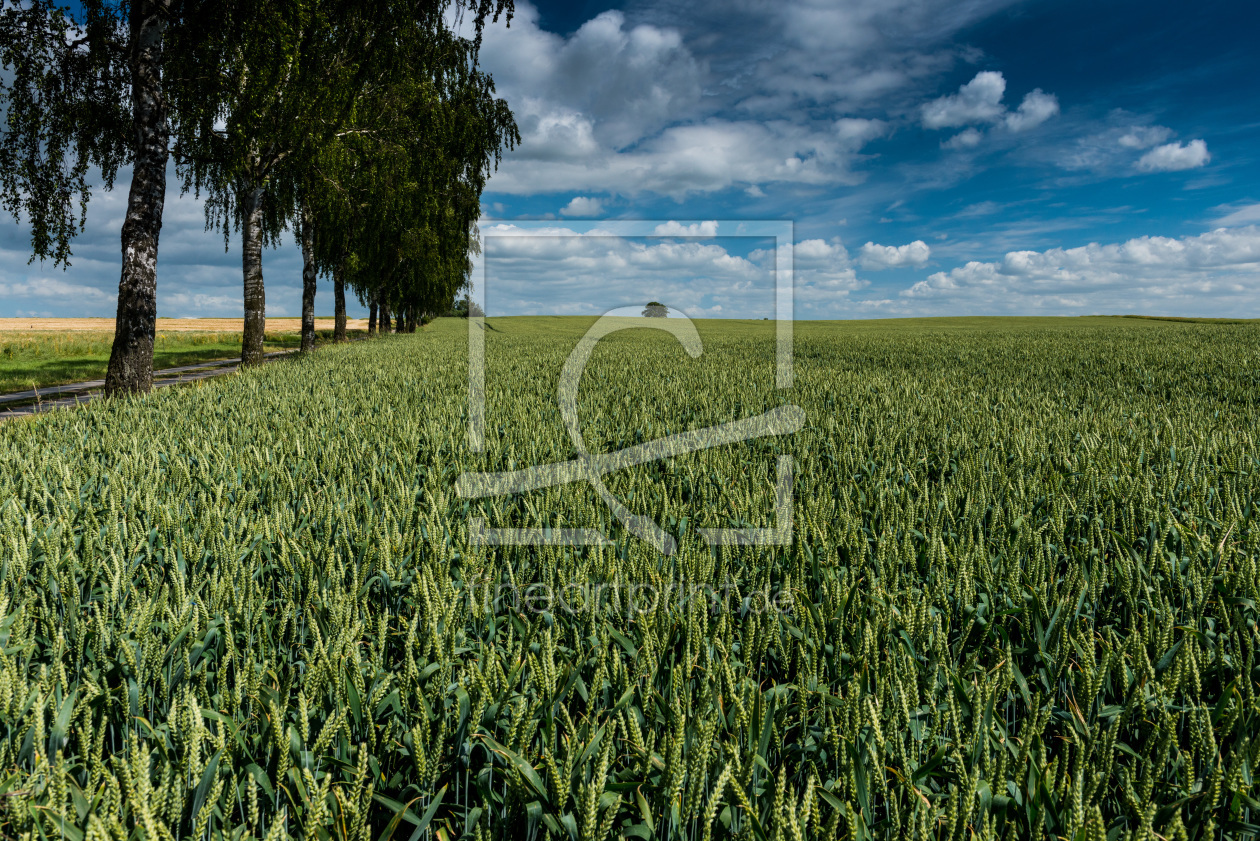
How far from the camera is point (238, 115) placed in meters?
11.5

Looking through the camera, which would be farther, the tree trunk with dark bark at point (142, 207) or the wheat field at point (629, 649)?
the tree trunk with dark bark at point (142, 207)

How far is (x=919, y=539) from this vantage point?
3.04 m

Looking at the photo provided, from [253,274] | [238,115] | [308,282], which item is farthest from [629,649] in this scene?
[308,282]

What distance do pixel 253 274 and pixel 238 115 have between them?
5046 mm

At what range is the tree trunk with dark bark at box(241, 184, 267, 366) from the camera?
49.7ft

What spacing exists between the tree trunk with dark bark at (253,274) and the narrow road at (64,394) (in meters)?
1.23

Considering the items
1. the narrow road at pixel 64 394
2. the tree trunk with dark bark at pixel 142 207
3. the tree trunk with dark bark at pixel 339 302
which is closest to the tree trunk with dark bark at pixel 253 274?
the narrow road at pixel 64 394

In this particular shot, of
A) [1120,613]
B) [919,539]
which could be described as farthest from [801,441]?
[1120,613]

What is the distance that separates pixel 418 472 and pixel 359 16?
11.1 meters

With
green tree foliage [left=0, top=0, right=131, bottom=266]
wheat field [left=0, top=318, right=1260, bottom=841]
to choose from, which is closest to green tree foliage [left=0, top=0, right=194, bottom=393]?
green tree foliage [left=0, top=0, right=131, bottom=266]

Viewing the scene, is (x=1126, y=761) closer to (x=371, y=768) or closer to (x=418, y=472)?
(x=371, y=768)

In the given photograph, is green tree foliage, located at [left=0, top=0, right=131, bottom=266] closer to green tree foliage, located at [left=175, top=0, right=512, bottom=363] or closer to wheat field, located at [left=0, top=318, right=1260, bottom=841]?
green tree foliage, located at [left=175, top=0, right=512, bottom=363]

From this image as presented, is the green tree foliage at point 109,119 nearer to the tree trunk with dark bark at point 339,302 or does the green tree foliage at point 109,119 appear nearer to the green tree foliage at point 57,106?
the green tree foliage at point 57,106

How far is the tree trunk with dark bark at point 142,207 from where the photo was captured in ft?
30.0
